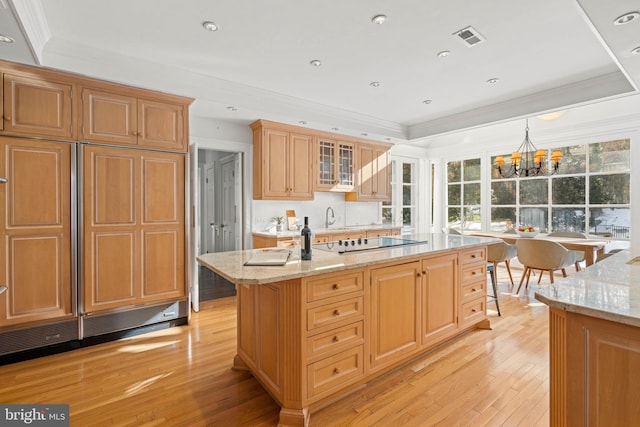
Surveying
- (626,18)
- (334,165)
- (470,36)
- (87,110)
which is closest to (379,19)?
(470,36)

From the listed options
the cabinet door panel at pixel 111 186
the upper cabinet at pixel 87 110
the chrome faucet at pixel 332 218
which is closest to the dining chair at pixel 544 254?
the chrome faucet at pixel 332 218

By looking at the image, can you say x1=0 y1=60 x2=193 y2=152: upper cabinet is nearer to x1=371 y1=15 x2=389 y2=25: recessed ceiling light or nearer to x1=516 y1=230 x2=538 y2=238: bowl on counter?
x1=371 y1=15 x2=389 y2=25: recessed ceiling light

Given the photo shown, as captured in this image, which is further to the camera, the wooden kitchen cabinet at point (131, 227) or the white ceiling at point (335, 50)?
the wooden kitchen cabinet at point (131, 227)

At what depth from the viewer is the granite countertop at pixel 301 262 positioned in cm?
167

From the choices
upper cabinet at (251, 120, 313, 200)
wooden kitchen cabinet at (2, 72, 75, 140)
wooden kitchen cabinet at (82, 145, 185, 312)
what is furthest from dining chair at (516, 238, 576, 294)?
wooden kitchen cabinet at (2, 72, 75, 140)

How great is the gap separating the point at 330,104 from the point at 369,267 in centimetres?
300

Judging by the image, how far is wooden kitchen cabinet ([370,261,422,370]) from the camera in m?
2.17

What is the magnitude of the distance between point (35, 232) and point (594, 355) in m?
3.68

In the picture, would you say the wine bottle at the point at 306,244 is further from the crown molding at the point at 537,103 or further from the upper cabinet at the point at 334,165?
the crown molding at the point at 537,103

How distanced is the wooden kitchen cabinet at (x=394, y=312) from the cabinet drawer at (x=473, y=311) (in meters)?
0.77

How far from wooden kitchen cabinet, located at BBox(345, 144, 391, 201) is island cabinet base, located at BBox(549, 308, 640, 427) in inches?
165

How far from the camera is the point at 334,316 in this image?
6.41ft

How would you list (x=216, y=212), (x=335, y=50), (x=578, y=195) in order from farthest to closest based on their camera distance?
(x=216, y=212)
(x=578, y=195)
(x=335, y=50)

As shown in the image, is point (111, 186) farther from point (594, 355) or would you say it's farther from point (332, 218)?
point (594, 355)
